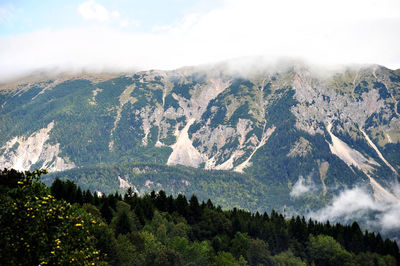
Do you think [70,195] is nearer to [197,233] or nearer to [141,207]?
[141,207]

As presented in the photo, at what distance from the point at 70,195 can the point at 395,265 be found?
109 metres

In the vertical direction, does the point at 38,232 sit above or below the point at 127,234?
above

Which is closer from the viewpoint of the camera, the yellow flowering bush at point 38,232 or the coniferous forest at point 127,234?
the yellow flowering bush at point 38,232

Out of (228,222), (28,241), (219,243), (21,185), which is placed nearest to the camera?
(28,241)

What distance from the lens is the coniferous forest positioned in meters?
68.7

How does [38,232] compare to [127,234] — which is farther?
[127,234]

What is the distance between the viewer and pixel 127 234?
443 ft

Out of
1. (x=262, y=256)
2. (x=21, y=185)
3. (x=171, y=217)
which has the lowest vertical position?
(x=262, y=256)

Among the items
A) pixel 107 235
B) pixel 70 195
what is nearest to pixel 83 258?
pixel 107 235

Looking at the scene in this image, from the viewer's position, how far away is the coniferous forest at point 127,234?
6869 cm

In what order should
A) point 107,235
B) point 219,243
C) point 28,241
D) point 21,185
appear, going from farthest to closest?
point 219,243 → point 107,235 → point 21,185 → point 28,241

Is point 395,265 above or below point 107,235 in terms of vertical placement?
below

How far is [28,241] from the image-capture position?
68688 mm

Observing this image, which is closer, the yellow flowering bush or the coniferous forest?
the yellow flowering bush
